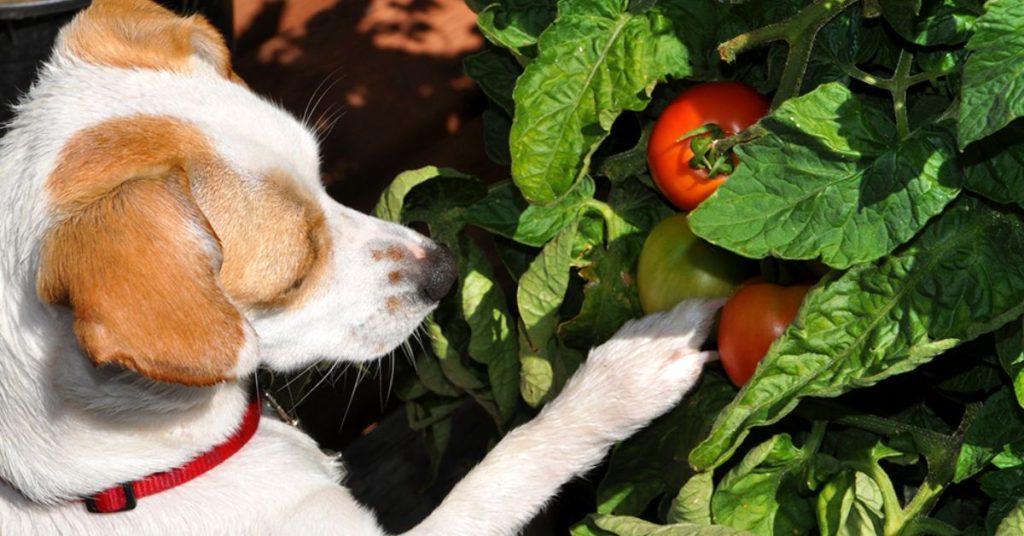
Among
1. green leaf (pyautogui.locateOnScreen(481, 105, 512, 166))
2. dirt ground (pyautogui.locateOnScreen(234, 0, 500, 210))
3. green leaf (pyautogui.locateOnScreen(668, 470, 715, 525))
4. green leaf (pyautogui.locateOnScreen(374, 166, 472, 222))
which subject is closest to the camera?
green leaf (pyautogui.locateOnScreen(668, 470, 715, 525))

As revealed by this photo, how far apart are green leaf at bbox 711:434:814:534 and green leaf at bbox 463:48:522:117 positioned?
851 millimetres

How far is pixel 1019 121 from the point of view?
5.66 ft

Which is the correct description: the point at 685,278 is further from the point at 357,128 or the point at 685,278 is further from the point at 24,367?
the point at 357,128

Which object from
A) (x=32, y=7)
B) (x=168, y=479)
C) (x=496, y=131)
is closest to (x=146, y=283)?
(x=168, y=479)

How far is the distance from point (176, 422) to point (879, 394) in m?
1.14

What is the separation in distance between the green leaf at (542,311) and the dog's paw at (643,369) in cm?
7

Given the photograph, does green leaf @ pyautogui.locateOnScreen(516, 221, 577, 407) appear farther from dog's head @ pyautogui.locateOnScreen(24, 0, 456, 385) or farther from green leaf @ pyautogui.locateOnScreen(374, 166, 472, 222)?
green leaf @ pyautogui.locateOnScreen(374, 166, 472, 222)

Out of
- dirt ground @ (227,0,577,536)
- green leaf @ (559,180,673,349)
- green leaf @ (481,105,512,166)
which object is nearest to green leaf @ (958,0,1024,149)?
green leaf @ (559,180,673,349)

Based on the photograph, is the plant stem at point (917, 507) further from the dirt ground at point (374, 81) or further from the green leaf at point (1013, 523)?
the dirt ground at point (374, 81)

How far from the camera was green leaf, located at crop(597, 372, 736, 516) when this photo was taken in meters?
2.20

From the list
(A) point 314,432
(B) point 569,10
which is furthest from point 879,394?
(A) point 314,432

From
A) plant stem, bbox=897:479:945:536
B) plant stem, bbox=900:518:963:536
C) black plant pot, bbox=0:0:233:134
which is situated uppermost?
plant stem, bbox=897:479:945:536

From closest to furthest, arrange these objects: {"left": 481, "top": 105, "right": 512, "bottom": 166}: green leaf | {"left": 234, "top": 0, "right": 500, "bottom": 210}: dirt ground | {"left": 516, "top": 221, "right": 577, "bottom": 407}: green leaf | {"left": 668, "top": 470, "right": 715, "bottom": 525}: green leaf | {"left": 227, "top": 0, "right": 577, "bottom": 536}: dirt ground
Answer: {"left": 668, "top": 470, "right": 715, "bottom": 525}: green leaf < {"left": 516, "top": 221, "right": 577, "bottom": 407}: green leaf < {"left": 481, "top": 105, "right": 512, "bottom": 166}: green leaf < {"left": 227, "top": 0, "right": 577, "bottom": 536}: dirt ground < {"left": 234, "top": 0, "right": 500, "bottom": 210}: dirt ground

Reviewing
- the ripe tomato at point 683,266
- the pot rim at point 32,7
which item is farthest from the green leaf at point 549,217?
the pot rim at point 32,7
